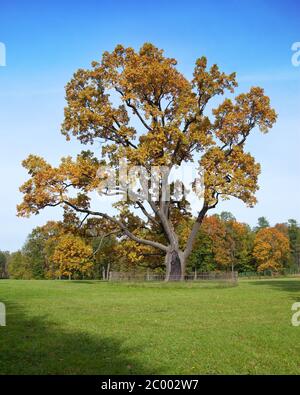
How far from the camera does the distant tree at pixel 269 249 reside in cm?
8128

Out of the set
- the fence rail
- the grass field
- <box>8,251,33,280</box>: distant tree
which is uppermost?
the grass field

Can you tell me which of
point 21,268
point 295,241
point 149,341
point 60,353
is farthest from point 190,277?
point 295,241

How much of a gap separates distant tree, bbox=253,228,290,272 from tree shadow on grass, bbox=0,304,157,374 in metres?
74.3

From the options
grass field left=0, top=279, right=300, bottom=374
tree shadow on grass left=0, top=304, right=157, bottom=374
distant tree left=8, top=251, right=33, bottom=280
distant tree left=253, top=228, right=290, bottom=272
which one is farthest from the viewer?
distant tree left=8, top=251, right=33, bottom=280

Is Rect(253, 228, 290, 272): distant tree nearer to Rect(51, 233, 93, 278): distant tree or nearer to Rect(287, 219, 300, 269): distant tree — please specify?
Rect(287, 219, 300, 269): distant tree

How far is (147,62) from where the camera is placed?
102ft

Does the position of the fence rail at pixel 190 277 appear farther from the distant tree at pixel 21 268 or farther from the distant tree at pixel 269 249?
the distant tree at pixel 21 268

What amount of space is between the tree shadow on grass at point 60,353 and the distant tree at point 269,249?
74295 mm

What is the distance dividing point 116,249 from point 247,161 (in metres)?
12.0

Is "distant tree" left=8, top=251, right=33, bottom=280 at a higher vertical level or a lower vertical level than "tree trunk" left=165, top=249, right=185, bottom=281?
lower

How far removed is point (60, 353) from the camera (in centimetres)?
812

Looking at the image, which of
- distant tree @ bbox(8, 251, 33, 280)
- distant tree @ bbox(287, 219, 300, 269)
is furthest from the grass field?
distant tree @ bbox(287, 219, 300, 269)

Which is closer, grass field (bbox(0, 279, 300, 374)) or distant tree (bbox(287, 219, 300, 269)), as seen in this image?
grass field (bbox(0, 279, 300, 374))

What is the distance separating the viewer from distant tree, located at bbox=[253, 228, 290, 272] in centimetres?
8128
